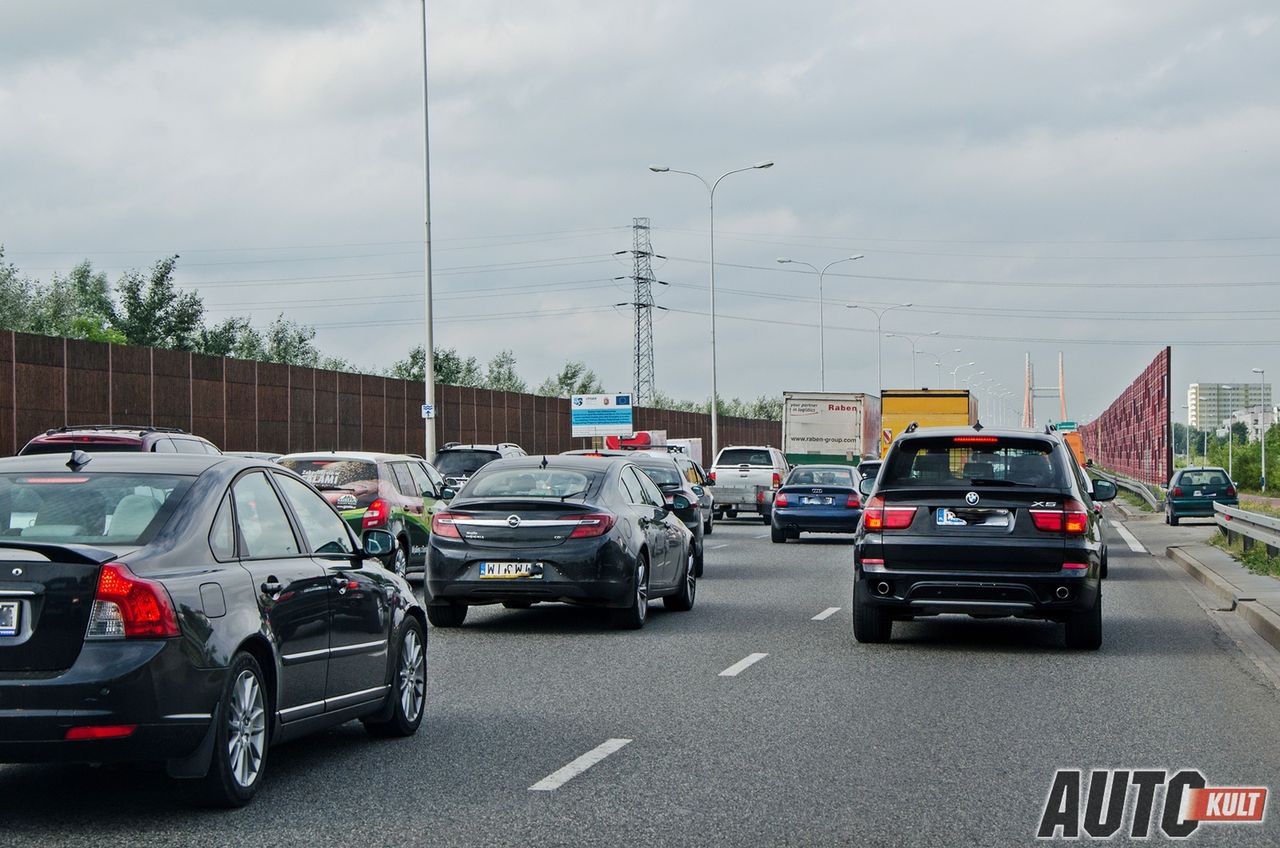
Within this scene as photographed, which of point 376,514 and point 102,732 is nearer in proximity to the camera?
point 102,732

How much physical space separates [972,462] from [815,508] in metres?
17.4

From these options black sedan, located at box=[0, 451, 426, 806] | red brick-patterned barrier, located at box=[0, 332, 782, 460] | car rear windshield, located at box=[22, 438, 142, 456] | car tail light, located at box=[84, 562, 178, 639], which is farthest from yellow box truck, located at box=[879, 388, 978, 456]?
car tail light, located at box=[84, 562, 178, 639]

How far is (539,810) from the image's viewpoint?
7.18 metres

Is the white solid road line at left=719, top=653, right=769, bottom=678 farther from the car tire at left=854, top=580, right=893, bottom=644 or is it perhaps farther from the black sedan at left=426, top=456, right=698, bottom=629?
the black sedan at left=426, top=456, right=698, bottom=629

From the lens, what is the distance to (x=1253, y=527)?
2425cm

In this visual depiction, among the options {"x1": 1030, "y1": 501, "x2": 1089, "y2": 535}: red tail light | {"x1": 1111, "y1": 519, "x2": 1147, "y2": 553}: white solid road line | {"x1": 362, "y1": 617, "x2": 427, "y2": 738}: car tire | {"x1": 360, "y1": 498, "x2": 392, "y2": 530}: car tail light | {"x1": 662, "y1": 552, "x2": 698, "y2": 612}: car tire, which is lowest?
{"x1": 1111, "y1": 519, "x2": 1147, "y2": 553}: white solid road line

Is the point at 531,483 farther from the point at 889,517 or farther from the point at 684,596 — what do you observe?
the point at 889,517

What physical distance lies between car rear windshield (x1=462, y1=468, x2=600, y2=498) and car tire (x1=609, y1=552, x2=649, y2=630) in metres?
0.83

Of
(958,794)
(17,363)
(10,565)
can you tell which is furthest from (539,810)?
(17,363)

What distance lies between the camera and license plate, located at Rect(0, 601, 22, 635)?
258 inches

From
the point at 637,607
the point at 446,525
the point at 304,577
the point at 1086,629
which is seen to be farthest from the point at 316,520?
the point at 1086,629

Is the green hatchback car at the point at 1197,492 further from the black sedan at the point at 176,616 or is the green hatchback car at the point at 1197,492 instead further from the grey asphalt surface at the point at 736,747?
the black sedan at the point at 176,616

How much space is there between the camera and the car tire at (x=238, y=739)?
22.8ft

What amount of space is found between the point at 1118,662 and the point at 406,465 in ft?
32.3
